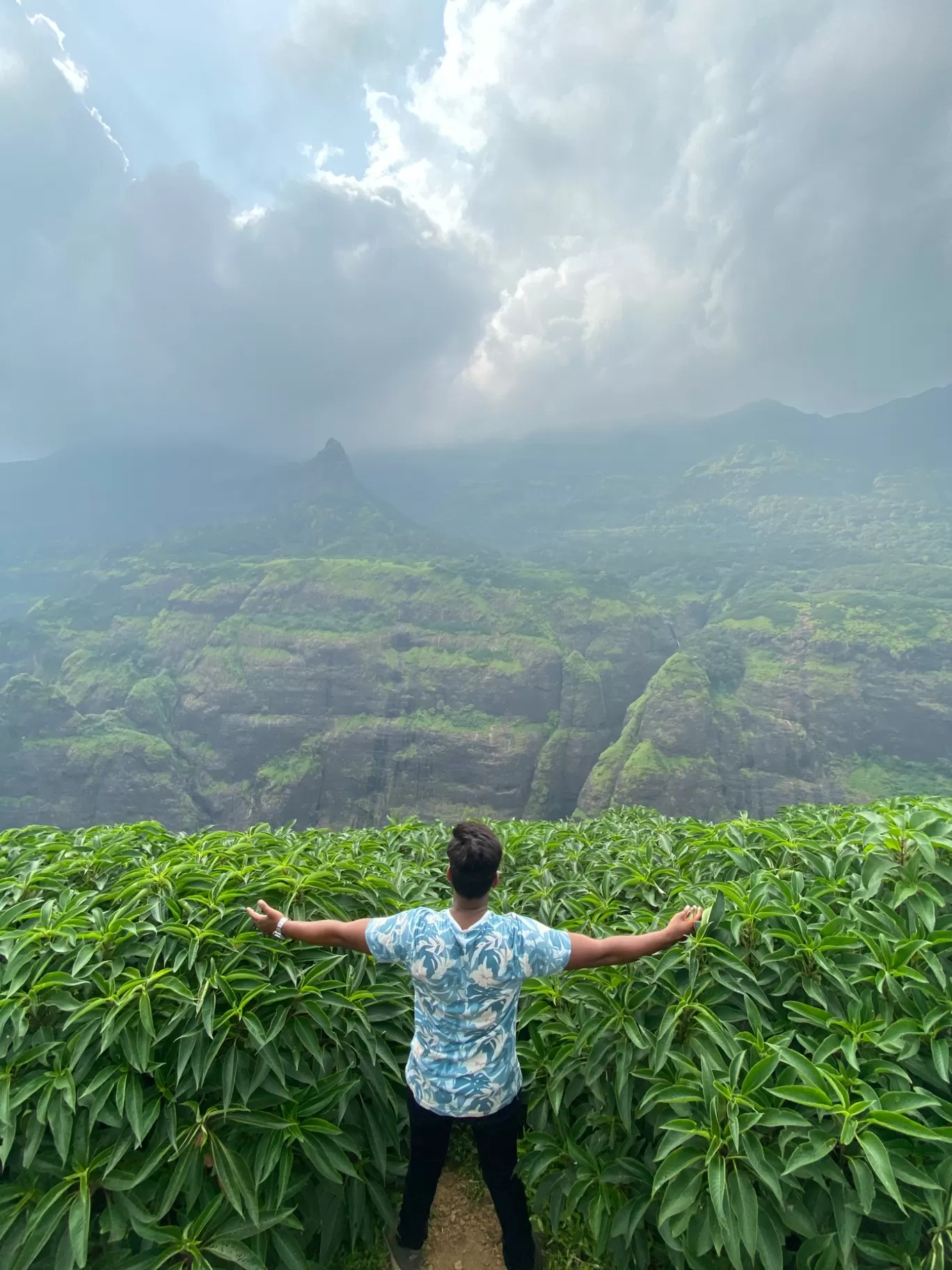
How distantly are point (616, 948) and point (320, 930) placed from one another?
124 cm

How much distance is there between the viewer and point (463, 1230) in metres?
3.35

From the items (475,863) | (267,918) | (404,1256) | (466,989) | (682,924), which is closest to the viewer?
(475,863)

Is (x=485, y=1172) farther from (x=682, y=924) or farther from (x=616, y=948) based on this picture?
(x=682, y=924)

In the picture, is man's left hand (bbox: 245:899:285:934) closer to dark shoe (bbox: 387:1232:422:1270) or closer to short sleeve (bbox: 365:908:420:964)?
short sleeve (bbox: 365:908:420:964)

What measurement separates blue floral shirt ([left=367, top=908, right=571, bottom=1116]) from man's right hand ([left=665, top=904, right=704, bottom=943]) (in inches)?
18.2

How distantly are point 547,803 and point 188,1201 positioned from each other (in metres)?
105

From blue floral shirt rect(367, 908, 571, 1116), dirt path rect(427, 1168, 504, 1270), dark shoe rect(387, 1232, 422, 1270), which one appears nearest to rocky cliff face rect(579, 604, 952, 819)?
dirt path rect(427, 1168, 504, 1270)

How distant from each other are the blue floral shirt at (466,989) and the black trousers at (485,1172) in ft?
0.33

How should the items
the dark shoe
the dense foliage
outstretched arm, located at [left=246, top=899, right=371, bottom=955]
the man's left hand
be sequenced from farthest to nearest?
the dark shoe, the man's left hand, outstretched arm, located at [left=246, top=899, right=371, bottom=955], the dense foliage

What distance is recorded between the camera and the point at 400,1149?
3.29 metres

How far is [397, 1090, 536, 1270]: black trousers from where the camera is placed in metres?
2.79

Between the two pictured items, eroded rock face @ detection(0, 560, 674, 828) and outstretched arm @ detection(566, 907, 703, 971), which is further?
eroded rock face @ detection(0, 560, 674, 828)

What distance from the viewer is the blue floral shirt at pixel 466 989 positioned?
8.50ft

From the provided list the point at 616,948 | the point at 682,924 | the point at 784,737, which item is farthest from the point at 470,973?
the point at 784,737
